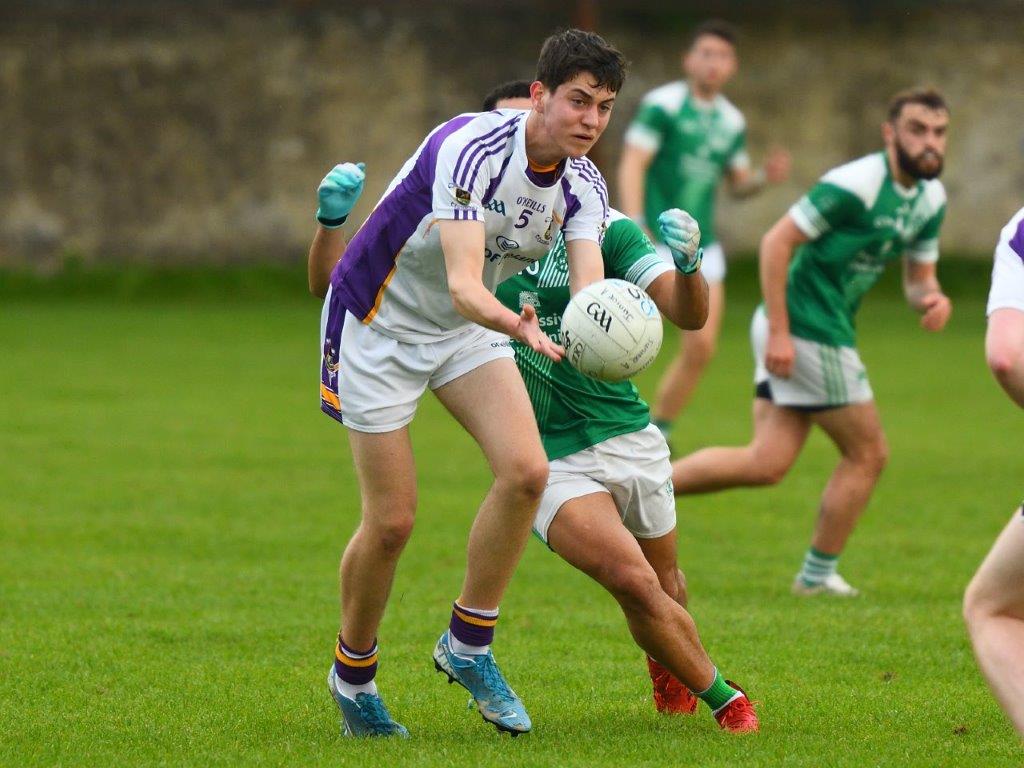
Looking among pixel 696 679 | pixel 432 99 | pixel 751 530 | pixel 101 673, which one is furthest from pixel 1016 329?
pixel 432 99

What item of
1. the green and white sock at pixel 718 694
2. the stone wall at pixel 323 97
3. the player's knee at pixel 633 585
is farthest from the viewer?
the stone wall at pixel 323 97

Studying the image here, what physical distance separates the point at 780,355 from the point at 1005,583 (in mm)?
3586

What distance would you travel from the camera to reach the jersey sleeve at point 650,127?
12.0 metres

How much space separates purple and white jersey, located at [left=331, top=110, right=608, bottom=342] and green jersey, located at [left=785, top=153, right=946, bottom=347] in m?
2.78

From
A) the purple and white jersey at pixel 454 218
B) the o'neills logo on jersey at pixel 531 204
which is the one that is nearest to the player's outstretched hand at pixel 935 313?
the purple and white jersey at pixel 454 218

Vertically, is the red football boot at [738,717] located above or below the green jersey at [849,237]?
below

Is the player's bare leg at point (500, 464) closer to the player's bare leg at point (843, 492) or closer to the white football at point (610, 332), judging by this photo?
the white football at point (610, 332)

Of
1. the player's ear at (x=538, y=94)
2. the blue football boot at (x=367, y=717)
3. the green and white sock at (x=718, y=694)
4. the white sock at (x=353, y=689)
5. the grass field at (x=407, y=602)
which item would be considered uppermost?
the player's ear at (x=538, y=94)

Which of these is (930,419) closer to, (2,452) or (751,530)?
(751,530)

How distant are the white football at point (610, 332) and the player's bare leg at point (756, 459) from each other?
3187mm

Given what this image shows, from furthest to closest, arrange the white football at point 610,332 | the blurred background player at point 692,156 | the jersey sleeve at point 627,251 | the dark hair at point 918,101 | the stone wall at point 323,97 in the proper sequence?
the stone wall at point 323,97, the blurred background player at point 692,156, the dark hair at point 918,101, the jersey sleeve at point 627,251, the white football at point 610,332

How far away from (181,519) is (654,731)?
4640mm

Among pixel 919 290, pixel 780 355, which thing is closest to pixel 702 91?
pixel 919 290

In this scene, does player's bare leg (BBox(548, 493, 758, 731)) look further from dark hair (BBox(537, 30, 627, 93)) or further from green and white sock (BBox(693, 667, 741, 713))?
dark hair (BBox(537, 30, 627, 93))
